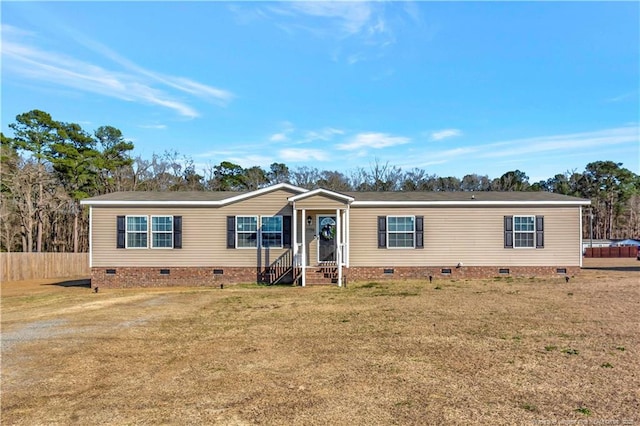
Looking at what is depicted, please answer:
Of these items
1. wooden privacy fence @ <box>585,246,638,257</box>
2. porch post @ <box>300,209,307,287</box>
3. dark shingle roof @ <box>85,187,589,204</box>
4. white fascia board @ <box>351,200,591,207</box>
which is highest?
dark shingle roof @ <box>85,187,589,204</box>

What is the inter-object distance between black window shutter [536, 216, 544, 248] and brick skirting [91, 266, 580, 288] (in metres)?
0.90

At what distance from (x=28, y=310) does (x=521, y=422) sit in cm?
1187

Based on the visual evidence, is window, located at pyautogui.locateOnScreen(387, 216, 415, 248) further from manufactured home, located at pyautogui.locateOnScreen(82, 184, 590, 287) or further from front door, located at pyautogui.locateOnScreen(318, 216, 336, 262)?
front door, located at pyautogui.locateOnScreen(318, 216, 336, 262)

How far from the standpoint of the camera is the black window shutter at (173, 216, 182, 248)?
655 inches

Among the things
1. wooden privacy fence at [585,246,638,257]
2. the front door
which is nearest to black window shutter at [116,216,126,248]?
the front door

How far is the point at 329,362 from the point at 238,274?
442 inches

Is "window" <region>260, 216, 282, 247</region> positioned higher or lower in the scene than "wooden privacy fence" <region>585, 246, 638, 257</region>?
higher

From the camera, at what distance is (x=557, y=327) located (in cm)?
780

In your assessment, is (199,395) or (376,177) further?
(376,177)

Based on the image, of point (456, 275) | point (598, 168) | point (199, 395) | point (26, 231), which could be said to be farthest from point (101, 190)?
point (598, 168)

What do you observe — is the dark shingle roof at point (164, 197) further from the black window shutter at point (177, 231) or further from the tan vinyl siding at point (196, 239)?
the black window shutter at point (177, 231)

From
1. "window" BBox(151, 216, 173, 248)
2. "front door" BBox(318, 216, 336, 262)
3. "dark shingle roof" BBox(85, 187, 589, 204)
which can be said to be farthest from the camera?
"front door" BBox(318, 216, 336, 262)

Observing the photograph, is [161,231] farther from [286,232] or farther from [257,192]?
[286,232]

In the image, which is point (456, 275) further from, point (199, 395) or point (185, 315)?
point (199, 395)
